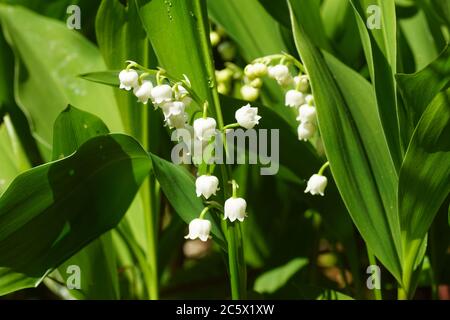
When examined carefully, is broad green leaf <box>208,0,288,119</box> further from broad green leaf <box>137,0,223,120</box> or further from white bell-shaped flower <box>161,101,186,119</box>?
white bell-shaped flower <box>161,101,186,119</box>

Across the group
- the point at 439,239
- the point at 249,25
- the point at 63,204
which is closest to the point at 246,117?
the point at 63,204

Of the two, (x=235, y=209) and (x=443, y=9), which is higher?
(x=443, y=9)

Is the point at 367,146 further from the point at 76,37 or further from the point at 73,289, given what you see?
the point at 76,37

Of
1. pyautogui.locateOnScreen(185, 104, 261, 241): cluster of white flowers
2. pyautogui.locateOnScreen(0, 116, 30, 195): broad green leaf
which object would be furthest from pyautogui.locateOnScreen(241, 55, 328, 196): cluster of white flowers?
pyautogui.locateOnScreen(0, 116, 30, 195): broad green leaf

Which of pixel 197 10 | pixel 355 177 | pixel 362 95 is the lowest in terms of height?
pixel 355 177

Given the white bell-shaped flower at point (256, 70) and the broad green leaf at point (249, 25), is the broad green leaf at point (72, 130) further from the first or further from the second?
the broad green leaf at point (249, 25)

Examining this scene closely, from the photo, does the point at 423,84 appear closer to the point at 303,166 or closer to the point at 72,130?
the point at 303,166

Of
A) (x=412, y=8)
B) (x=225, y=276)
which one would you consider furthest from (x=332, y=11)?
(x=225, y=276)
